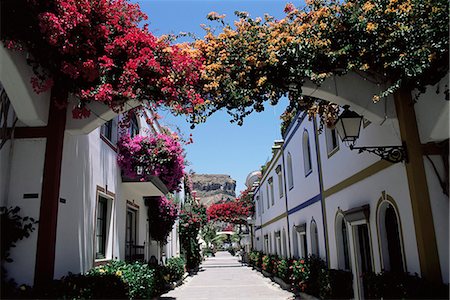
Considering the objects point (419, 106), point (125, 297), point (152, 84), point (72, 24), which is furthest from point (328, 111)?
point (125, 297)

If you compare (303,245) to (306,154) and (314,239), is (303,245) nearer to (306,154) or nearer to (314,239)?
(314,239)

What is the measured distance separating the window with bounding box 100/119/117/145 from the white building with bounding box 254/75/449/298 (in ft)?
17.9

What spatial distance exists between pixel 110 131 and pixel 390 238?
6.84 metres

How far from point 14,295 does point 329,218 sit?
7.55 metres

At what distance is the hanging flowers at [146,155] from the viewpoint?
405 inches

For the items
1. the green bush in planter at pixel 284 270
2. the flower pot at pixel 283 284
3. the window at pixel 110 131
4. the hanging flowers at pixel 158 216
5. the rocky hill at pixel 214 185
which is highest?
the rocky hill at pixel 214 185

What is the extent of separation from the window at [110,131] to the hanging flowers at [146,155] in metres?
0.34

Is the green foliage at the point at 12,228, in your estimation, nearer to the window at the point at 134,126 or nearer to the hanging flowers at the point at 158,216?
the window at the point at 134,126

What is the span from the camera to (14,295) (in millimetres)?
5309

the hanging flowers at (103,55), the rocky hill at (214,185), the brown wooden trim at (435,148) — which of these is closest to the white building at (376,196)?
the brown wooden trim at (435,148)

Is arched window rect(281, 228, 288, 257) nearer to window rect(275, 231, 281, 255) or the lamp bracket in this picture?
window rect(275, 231, 281, 255)

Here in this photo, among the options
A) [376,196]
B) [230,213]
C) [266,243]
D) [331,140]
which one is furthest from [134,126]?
[230,213]

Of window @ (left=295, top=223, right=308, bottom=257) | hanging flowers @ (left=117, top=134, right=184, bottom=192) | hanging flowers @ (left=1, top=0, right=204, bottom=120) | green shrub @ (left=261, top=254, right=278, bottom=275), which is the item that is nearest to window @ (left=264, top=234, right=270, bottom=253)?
green shrub @ (left=261, top=254, right=278, bottom=275)

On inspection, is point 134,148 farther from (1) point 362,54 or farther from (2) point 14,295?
(1) point 362,54
